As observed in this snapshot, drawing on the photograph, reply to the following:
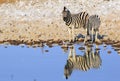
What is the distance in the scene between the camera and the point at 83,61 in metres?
20.3

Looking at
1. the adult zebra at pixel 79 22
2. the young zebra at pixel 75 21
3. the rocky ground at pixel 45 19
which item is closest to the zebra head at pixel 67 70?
the rocky ground at pixel 45 19

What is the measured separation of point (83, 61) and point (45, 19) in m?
12.1

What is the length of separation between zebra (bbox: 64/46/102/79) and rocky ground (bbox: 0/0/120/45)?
3033mm

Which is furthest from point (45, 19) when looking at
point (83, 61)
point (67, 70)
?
point (67, 70)

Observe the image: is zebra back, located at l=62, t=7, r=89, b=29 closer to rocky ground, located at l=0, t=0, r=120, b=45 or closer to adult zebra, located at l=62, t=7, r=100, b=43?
adult zebra, located at l=62, t=7, r=100, b=43

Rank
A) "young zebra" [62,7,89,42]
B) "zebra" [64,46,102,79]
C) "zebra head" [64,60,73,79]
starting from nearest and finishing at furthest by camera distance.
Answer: "zebra head" [64,60,73,79] < "zebra" [64,46,102,79] < "young zebra" [62,7,89,42]

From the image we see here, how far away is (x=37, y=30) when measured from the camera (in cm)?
2883

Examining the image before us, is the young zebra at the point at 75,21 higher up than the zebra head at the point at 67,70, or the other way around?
the young zebra at the point at 75,21

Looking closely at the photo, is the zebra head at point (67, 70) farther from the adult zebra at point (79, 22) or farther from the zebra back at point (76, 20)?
the zebra back at point (76, 20)

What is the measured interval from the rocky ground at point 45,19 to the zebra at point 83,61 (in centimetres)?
303

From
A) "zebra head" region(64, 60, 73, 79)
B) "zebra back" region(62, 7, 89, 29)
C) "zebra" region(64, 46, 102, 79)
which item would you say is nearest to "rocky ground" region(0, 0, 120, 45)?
"zebra back" region(62, 7, 89, 29)

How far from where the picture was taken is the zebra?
1906cm

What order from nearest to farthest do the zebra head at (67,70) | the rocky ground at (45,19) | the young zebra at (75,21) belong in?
1. the zebra head at (67,70)
2. the young zebra at (75,21)
3. the rocky ground at (45,19)

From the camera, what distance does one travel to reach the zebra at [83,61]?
19059 mm
